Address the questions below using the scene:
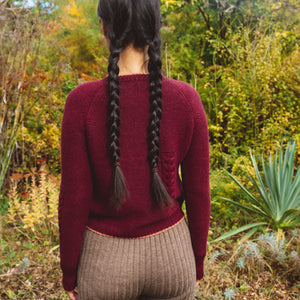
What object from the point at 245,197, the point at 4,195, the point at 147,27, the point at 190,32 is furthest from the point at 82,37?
the point at 147,27

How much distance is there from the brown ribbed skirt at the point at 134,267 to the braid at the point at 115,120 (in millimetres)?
189

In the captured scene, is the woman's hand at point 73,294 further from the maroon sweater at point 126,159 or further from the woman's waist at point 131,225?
the woman's waist at point 131,225

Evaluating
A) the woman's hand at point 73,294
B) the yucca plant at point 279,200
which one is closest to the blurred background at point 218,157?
the yucca plant at point 279,200

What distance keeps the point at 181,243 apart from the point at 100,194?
1.17 feet

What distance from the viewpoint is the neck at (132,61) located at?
0.97 metres

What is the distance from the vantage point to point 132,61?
97 cm

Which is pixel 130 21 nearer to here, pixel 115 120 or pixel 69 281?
pixel 115 120

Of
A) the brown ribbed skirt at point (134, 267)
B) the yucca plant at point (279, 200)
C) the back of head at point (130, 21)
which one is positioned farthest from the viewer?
the yucca plant at point (279, 200)

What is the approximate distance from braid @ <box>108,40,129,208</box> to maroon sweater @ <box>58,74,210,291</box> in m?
0.02

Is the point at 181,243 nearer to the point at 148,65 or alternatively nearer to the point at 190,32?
the point at 148,65

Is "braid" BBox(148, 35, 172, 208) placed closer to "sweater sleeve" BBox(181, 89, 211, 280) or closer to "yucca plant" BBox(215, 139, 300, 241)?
"sweater sleeve" BBox(181, 89, 211, 280)

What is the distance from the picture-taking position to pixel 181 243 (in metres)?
1.11

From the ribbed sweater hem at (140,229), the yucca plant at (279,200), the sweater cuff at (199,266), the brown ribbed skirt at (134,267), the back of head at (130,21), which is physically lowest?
the yucca plant at (279,200)

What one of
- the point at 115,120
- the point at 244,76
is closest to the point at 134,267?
the point at 115,120
